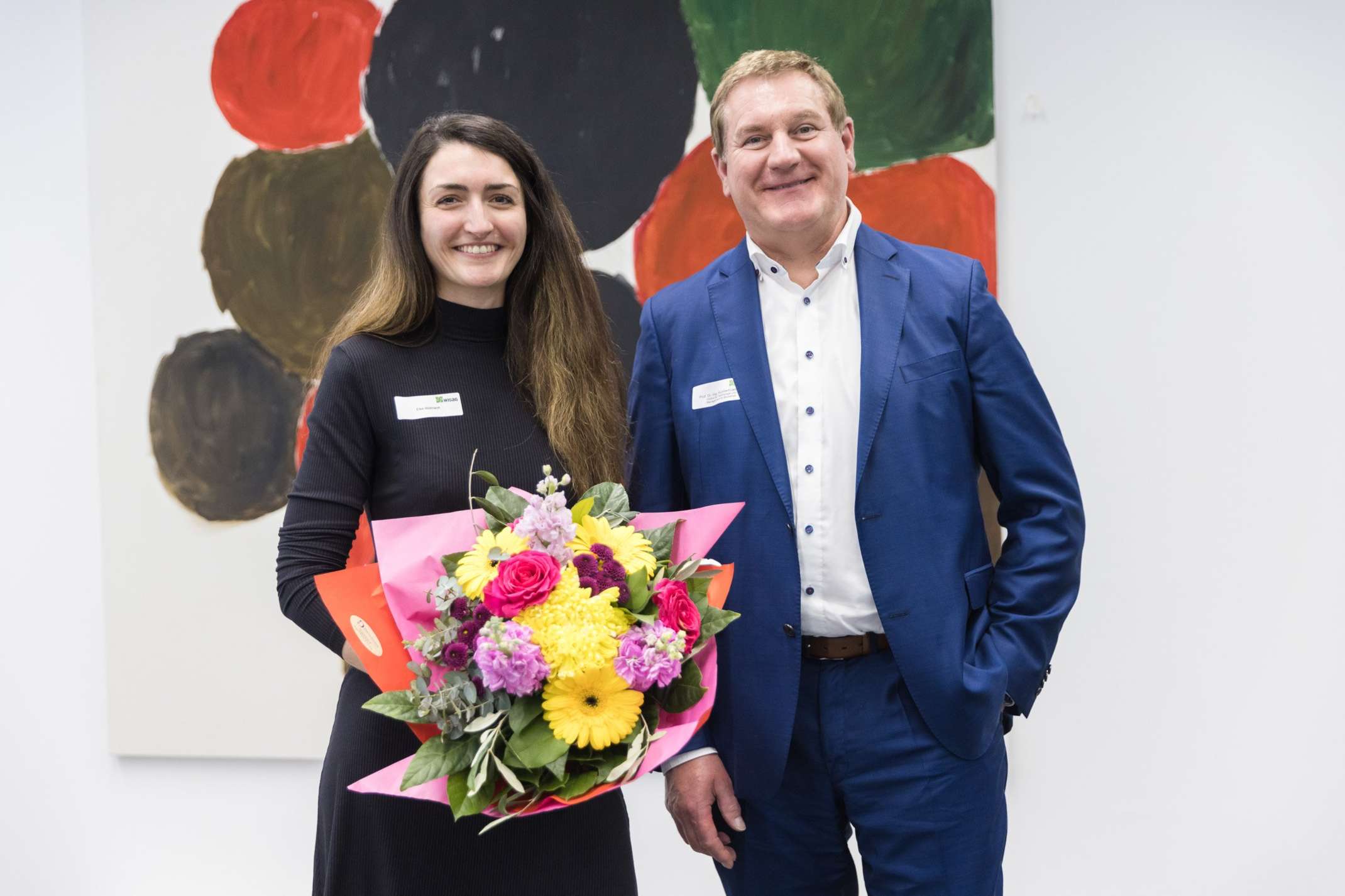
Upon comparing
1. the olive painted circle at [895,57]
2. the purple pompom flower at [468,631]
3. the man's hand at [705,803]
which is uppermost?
the olive painted circle at [895,57]

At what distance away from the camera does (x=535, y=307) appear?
184cm

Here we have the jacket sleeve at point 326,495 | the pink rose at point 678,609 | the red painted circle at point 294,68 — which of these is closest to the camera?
the pink rose at point 678,609

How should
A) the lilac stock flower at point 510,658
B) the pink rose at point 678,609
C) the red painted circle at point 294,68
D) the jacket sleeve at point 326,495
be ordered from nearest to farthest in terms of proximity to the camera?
the lilac stock flower at point 510,658 < the pink rose at point 678,609 < the jacket sleeve at point 326,495 < the red painted circle at point 294,68

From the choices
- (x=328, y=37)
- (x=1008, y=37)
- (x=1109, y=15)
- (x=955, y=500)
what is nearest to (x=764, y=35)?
(x=1008, y=37)

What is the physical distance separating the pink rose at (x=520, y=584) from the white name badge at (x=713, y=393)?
53 centimetres

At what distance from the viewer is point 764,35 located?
8.36 ft

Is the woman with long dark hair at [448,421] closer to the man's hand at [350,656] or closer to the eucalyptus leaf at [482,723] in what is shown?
the man's hand at [350,656]

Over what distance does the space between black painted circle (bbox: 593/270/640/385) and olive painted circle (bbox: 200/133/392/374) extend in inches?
26.1

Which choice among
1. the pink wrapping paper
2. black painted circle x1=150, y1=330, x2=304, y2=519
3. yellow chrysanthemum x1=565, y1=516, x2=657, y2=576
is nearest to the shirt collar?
the pink wrapping paper

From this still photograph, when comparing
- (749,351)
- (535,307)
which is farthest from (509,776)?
(535,307)

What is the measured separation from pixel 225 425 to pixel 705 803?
187cm

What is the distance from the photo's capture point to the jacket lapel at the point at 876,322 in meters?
1.62

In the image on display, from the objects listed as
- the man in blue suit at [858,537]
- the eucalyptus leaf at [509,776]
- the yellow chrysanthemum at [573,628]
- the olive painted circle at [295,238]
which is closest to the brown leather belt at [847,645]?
the man in blue suit at [858,537]

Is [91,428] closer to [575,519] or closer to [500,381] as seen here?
[500,381]
